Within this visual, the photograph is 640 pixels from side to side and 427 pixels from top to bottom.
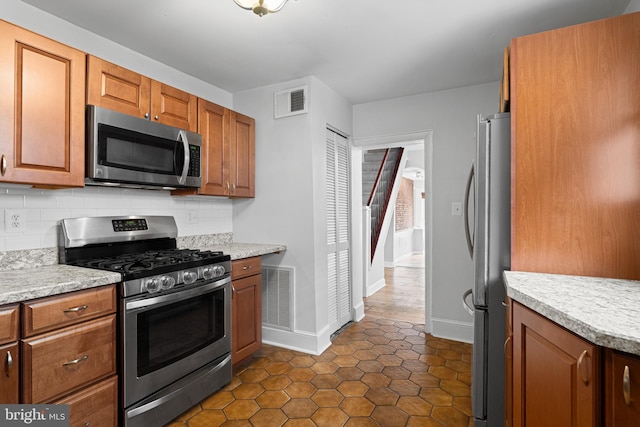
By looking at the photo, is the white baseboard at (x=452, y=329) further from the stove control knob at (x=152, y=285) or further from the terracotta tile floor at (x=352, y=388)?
the stove control knob at (x=152, y=285)

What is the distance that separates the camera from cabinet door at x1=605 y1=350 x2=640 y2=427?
0.81 metres

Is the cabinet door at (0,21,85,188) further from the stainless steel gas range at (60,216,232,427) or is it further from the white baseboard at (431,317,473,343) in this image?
the white baseboard at (431,317,473,343)

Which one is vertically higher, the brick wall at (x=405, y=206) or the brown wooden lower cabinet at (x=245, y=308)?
the brick wall at (x=405, y=206)

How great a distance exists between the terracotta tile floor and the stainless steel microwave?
4.90 ft

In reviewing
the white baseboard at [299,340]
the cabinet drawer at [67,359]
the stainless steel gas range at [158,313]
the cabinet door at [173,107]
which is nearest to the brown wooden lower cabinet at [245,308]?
the stainless steel gas range at [158,313]

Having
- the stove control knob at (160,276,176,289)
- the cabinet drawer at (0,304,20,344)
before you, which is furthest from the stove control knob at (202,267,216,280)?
the cabinet drawer at (0,304,20,344)

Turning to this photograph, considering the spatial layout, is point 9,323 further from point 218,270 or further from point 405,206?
point 405,206

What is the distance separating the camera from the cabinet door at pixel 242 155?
9.57ft

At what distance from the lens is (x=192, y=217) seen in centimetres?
294

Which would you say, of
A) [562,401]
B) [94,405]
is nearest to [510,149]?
[562,401]

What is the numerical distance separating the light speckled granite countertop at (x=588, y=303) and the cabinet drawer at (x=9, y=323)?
1.98 meters

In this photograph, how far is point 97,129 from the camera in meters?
1.90

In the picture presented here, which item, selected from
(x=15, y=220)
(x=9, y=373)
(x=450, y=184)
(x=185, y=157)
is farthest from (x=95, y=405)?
(x=450, y=184)

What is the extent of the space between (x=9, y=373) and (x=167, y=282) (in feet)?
2.35
